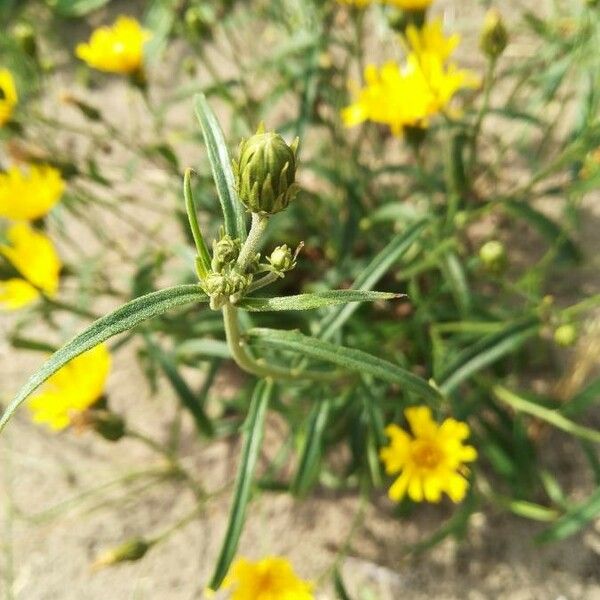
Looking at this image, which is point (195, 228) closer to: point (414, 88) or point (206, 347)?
point (206, 347)

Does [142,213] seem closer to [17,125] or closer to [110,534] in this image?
[17,125]

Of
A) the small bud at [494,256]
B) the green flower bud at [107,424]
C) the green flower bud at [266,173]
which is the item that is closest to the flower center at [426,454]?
the small bud at [494,256]

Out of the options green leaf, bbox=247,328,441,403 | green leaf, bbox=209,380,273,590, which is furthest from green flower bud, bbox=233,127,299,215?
green leaf, bbox=209,380,273,590

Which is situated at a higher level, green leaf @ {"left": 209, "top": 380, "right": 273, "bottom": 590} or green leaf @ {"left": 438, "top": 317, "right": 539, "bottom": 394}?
green leaf @ {"left": 438, "top": 317, "right": 539, "bottom": 394}

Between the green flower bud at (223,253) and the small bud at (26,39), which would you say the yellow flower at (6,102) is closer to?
the small bud at (26,39)

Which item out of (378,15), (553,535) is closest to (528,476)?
(553,535)

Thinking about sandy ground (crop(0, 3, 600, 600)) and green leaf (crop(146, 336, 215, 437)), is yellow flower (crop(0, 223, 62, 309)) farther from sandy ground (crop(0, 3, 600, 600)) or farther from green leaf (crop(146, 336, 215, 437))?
sandy ground (crop(0, 3, 600, 600))

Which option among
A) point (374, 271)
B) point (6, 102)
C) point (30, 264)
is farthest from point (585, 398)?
point (6, 102)
